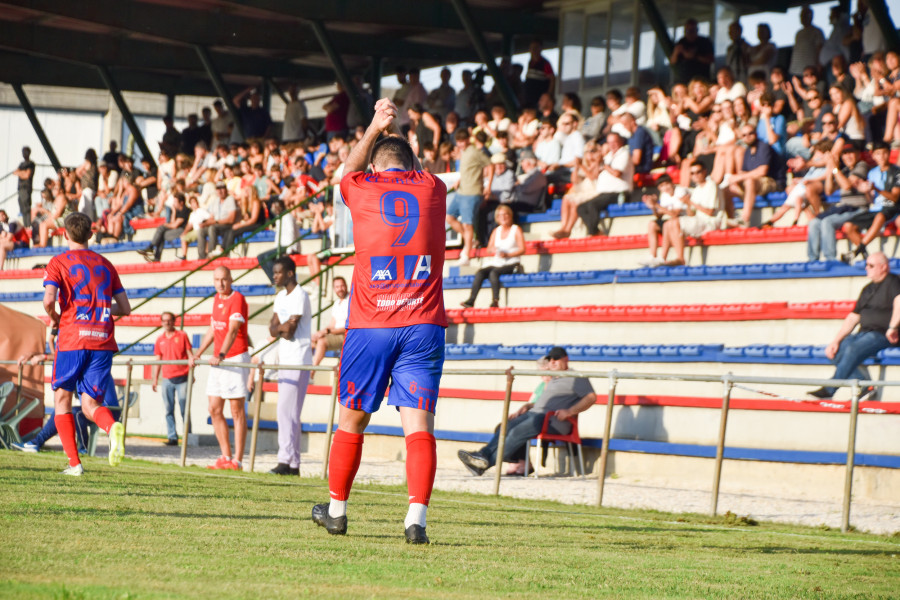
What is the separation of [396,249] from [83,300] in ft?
14.2

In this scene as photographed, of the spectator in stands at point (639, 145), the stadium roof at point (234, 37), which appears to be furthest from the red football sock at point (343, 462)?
the stadium roof at point (234, 37)

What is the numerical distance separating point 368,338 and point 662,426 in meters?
6.82

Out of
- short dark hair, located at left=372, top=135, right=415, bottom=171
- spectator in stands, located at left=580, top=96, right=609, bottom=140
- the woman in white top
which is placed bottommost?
short dark hair, located at left=372, top=135, right=415, bottom=171

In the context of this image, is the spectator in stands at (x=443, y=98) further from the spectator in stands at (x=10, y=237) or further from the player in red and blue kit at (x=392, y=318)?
the player in red and blue kit at (x=392, y=318)

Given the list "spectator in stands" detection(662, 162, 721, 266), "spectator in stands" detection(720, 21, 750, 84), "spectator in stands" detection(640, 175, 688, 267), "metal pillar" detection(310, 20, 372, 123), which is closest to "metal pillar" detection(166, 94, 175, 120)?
"metal pillar" detection(310, 20, 372, 123)

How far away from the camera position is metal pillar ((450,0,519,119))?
2148 centimetres

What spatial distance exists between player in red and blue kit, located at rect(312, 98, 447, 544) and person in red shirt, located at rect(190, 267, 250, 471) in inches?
248

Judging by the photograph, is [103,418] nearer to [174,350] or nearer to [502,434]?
[502,434]

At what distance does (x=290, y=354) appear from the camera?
12336 mm

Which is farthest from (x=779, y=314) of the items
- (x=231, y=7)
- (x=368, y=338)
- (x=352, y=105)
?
(x=231, y=7)

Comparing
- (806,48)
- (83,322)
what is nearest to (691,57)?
(806,48)

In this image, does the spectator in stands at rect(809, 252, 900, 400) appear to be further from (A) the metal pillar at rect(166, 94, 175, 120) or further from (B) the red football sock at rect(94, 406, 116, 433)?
(A) the metal pillar at rect(166, 94, 175, 120)

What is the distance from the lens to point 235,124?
2794 centimetres

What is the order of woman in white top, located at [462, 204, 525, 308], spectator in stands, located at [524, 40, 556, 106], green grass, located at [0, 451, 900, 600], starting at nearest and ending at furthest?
green grass, located at [0, 451, 900, 600] < woman in white top, located at [462, 204, 525, 308] < spectator in stands, located at [524, 40, 556, 106]
